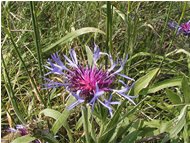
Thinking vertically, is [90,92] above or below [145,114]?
above

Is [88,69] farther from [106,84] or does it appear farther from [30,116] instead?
[30,116]

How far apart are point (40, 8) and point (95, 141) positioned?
0.79 meters

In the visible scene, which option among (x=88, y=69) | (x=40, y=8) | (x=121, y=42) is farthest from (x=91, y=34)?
(x=88, y=69)

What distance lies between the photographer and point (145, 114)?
1164 mm

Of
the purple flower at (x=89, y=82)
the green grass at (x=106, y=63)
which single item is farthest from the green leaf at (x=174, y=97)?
the purple flower at (x=89, y=82)

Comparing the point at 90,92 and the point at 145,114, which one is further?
the point at 145,114

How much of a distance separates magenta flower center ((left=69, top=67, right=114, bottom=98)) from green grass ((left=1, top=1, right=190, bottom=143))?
0.05 metres

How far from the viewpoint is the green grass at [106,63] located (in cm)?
89

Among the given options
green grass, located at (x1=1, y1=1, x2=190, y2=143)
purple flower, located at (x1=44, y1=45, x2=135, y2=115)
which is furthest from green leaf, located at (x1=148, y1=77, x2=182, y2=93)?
purple flower, located at (x1=44, y1=45, x2=135, y2=115)

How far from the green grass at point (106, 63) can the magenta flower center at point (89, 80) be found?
0.05 metres

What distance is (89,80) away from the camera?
0.75 meters

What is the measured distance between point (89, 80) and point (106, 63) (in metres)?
0.18

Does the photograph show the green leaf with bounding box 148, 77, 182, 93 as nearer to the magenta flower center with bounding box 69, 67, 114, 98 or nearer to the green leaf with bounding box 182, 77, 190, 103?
the green leaf with bounding box 182, 77, 190, 103

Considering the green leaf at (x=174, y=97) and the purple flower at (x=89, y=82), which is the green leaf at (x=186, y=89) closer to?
the green leaf at (x=174, y=97)
